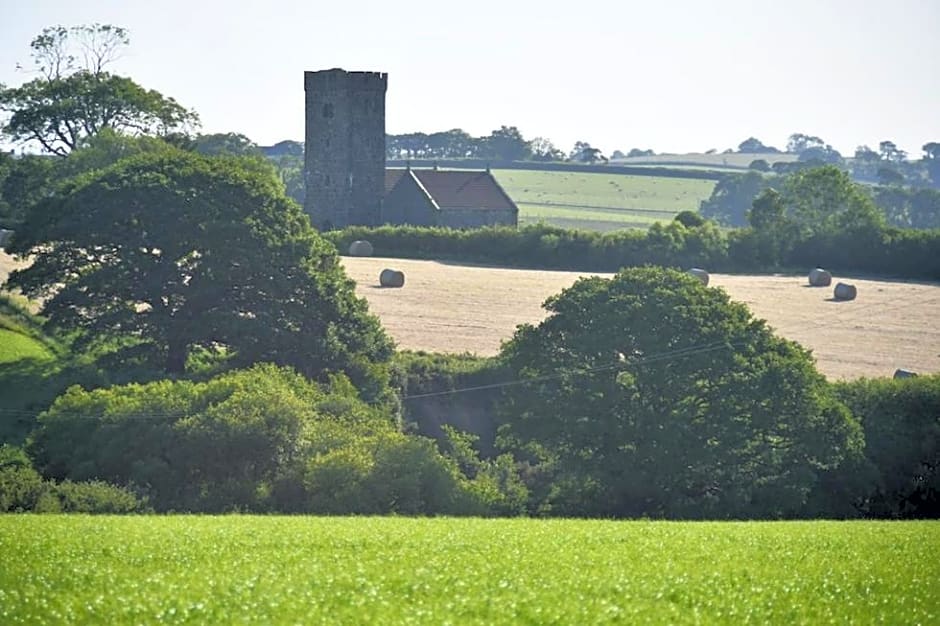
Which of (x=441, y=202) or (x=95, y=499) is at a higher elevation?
(x=441, y=202)

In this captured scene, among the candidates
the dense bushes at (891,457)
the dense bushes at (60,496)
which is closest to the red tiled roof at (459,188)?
the dense bushes at (891,457)

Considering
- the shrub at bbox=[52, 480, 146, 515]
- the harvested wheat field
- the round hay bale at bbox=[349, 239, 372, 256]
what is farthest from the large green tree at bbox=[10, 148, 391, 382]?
the round hay bale at bbox=[349, 239, 372, 256]

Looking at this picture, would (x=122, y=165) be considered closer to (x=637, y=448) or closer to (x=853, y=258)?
(x=637, y=448)

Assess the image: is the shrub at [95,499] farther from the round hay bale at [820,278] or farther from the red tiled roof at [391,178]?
the red tiled roof at [391,178]

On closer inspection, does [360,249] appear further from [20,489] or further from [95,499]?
[95,499]

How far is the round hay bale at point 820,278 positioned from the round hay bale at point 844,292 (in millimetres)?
4113

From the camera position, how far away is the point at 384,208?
364 feet

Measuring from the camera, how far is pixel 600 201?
604 feet

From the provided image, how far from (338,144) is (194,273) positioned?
5883 cm

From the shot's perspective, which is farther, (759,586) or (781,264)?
(781,264)

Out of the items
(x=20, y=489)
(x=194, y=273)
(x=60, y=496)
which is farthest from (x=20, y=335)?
(x=60, y=496)

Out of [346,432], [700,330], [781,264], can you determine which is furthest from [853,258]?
[346,432]

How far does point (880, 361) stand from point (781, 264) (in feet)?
109

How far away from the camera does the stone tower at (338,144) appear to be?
107 meters
